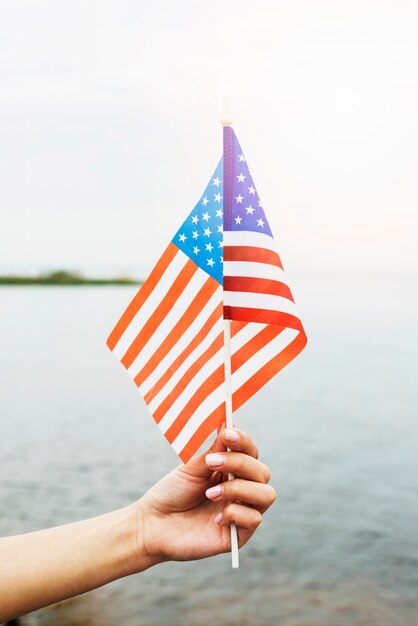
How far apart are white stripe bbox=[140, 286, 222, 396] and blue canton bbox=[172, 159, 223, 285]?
7 cm

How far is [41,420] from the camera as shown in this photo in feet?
73.1

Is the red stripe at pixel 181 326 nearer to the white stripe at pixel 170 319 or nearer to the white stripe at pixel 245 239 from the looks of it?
the white stripe at pixel 170 319

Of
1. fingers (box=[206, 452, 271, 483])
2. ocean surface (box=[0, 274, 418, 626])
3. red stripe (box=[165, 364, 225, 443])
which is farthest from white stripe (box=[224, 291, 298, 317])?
ocean surface (box=[0, 274, 418, 626])

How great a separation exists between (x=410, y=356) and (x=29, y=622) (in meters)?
36.7

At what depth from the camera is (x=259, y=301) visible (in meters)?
2.12

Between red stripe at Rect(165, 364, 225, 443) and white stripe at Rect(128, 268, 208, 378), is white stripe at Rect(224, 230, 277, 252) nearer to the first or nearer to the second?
white stripe at Rect(128, 268, 208, 378)

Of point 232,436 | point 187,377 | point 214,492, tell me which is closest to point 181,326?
point 187,377

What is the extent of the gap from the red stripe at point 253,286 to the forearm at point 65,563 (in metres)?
0.83

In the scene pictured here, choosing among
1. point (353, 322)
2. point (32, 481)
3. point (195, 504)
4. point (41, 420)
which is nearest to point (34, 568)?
point (195, 504)

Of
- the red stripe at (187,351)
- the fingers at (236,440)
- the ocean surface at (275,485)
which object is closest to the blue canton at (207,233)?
the red stripe at (187,351)

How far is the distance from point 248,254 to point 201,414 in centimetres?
52

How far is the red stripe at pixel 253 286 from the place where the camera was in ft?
6.93

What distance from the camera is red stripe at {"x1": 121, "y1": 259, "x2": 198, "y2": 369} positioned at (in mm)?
2227

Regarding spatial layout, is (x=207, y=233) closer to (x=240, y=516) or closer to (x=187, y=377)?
(x=187, y=377)
